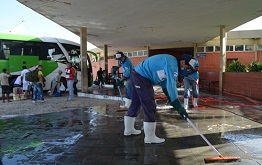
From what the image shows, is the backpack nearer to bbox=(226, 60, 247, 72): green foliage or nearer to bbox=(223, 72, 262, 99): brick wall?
bbox=(223, 72, 262, 99): brick wall

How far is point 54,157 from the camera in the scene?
4078 millimetres

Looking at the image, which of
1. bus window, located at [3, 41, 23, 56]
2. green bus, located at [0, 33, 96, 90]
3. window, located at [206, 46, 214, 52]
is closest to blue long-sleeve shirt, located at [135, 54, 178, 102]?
green bus, located at [0, 33, 96, 90]

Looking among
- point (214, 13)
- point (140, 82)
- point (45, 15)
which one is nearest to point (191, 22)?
point (214, 13)

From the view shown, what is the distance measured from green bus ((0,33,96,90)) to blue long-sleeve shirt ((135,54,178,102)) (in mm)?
12336

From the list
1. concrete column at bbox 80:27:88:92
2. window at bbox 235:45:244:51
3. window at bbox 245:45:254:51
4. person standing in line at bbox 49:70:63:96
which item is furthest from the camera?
window at bbox 235:45:244:51

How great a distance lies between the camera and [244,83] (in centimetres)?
1271

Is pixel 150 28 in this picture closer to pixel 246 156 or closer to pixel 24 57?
pixel 24 57

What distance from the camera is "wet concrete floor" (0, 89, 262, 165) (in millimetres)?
3992

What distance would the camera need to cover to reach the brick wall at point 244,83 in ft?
37.5

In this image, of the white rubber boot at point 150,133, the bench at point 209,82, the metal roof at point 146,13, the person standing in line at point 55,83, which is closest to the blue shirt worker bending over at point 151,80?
the white rubber boot at point 150,133

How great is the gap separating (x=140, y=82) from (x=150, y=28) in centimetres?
1227

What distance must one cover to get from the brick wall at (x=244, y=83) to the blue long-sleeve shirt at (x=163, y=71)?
8271 millimetres

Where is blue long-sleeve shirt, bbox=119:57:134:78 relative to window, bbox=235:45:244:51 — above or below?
below

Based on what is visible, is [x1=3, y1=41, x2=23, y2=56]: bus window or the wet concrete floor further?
[x1=3, y1=41, x2=23, y2=56]: bus window
